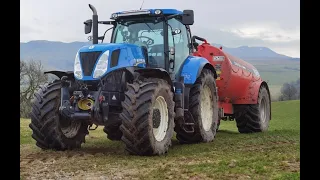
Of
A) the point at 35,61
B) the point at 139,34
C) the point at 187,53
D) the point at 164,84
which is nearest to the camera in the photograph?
the point at 164,84

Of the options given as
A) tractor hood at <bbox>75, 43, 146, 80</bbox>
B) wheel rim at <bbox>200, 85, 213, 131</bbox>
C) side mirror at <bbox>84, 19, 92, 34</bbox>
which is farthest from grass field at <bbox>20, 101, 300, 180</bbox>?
side mirror at <bbox>84, 19, 92, 34</bbox>

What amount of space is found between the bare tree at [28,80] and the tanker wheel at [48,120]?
28566 millimetres

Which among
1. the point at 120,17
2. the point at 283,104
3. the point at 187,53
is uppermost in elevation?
the point at 120,17

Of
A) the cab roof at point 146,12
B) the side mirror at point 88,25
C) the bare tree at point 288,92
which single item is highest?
the cab roof at point 146,12

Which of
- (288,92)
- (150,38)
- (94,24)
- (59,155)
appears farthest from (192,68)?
(288,92)

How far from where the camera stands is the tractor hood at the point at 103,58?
8.45m

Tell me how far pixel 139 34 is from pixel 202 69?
1.90 m

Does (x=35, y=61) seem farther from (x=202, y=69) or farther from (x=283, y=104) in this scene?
(x=202, y=69)

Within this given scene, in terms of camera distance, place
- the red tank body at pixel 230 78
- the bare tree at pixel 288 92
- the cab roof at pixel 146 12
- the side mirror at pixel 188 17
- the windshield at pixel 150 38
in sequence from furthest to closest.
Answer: the bare tree at pixel 288 92 → the red tank body at pixel 230 78 → the windshield at pixel 150 38 → the cab roof at pixel 146 12 → the side mirror at pixel 188 17

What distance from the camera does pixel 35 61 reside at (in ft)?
146

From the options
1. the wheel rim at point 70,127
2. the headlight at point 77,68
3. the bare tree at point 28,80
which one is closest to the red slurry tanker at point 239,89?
the wheel rim at point 70,127

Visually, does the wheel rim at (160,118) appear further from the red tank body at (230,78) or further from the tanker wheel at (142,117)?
the red tank body at (230,78)

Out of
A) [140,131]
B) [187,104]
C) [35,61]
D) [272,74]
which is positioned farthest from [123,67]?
[272,74]
